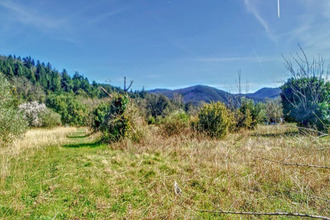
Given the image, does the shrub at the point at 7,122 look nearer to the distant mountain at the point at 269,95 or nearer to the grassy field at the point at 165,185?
the grassy field at the point at 165,185

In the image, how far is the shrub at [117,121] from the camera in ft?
25.6

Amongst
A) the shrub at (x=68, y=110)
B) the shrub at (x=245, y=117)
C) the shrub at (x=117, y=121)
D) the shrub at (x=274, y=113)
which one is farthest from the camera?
the shrub at (x=68, y=110)

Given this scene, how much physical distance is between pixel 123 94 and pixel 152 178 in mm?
5290

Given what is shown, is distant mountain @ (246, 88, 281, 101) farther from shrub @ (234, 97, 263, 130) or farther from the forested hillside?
the forested hillside

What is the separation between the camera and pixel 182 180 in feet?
12.1

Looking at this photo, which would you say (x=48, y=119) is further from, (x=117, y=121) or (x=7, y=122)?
(x=117, y=121)

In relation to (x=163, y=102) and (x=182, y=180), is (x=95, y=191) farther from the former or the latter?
(x=163, y=102)

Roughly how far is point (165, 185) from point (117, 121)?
194 inches

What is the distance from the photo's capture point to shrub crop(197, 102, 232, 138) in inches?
344

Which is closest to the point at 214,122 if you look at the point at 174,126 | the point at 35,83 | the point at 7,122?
the point at 174,126

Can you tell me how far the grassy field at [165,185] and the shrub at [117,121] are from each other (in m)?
2.56

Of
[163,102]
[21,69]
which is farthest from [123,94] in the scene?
[21,69]

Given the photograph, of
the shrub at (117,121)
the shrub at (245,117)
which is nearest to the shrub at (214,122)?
the shrub at (245,117)

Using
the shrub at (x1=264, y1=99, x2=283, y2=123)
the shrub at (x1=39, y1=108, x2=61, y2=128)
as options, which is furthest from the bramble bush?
the shrub at (x1=264, y1=99, x2=283, y2=123)
